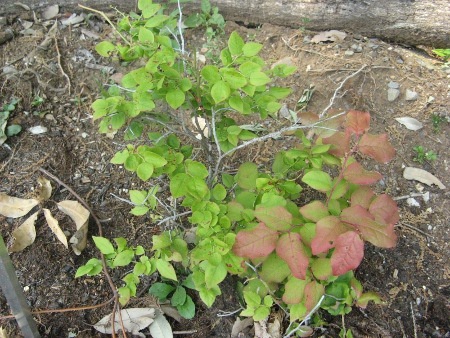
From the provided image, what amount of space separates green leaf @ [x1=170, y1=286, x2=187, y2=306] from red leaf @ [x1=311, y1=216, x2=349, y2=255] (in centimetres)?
85

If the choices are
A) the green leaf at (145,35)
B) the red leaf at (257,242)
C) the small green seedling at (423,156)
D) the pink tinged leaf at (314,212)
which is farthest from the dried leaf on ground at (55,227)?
the small green seedling at (423,156)

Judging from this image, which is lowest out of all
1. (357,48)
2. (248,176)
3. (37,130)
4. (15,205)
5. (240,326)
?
(240,326)

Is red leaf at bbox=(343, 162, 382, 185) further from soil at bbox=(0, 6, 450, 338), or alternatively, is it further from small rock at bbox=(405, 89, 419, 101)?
small rock at bbox=(405, 89, 419, 101)

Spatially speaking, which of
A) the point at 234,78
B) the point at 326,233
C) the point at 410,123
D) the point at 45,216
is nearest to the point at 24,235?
the point at 45,216

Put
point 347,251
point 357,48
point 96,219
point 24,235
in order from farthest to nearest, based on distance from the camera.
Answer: point 357,48, point 96,219, point 24,235, point 347,251

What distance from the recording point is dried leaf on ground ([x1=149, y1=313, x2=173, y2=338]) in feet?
7.19

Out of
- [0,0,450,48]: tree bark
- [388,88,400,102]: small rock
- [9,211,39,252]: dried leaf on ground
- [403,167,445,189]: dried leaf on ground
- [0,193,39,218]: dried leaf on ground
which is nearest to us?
[9,211,39,252]: dried leaf on ground

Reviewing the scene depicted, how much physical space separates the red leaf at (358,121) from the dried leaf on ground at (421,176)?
102cm

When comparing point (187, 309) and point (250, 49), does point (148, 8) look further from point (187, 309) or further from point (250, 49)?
point (187, 309)

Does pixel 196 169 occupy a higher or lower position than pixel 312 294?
higher

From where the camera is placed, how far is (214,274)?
5.82ft

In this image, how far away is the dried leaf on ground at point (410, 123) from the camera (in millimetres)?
2791

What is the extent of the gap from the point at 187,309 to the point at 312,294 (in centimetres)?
68

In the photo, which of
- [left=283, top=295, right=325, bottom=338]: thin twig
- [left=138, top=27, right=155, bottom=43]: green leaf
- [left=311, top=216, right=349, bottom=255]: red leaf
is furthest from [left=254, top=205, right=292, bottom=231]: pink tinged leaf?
Answer: [left=138, top=27, right=155, bottom=43]: green leaf
